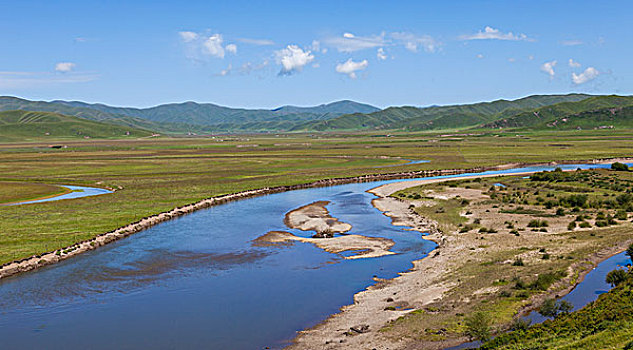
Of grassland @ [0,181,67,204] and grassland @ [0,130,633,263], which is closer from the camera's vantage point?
grassland @ [0,130,633,263]

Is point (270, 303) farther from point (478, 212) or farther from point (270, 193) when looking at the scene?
point (270, 193)

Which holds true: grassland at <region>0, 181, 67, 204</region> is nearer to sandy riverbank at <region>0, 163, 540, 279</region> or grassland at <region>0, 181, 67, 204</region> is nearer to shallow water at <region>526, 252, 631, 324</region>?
sandy riverbank at <region>0, 163, 540, 279</region>

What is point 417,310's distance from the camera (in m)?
28.7

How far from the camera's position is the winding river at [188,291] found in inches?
1063

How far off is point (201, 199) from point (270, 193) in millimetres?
14502

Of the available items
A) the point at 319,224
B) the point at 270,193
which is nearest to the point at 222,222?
the point at 319,224

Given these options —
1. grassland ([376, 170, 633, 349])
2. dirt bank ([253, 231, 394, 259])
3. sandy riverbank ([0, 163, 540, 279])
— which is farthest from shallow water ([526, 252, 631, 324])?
sandy riverbank ([0, 163, 540, 279])

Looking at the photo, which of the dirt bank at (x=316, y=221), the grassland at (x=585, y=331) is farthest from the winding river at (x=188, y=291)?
the grassland at (x=585, y=331)

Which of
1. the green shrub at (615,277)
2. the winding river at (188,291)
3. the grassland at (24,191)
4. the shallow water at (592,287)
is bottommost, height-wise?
the winding river at (188,291)

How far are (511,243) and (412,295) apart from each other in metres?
16.1

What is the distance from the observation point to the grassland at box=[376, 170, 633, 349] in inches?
1062

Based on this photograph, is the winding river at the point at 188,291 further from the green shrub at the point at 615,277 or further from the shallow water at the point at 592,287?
the green shrub at the point at 615,277

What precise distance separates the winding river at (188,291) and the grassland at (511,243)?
17.8ft

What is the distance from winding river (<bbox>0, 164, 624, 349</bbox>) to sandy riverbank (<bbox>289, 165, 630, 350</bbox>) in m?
1.28
